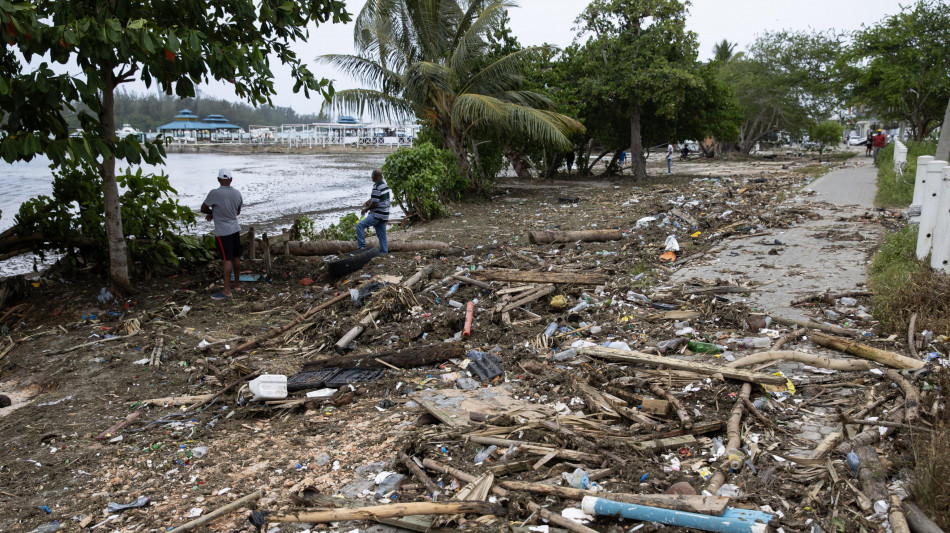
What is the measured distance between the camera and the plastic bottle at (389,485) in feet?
12.2

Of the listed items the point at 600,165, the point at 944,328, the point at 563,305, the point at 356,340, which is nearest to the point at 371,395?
the point at 356,340

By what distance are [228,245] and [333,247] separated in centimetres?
279

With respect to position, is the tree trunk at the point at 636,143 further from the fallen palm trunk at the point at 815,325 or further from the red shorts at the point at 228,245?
the fallen palm trunk at the point at 815,325

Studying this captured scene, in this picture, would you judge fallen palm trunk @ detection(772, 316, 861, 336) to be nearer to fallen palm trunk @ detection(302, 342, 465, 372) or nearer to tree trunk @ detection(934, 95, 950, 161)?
fallen palm trunk @ detection(302, 342, 465, 372)

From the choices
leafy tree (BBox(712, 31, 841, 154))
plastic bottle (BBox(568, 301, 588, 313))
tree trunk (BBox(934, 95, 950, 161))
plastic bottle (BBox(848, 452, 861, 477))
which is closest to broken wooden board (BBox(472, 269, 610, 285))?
plastic bottle (BBox(568, 301, 588, 313))

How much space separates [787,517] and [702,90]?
21474 mm

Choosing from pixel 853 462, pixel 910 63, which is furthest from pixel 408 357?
pixel 910 63

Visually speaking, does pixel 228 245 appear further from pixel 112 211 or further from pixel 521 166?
pixel 521 166

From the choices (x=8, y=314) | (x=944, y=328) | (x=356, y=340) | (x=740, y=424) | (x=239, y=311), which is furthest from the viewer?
(x=239, y=311)

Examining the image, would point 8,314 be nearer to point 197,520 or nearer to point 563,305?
point 197,520

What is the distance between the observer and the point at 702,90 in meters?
22.1

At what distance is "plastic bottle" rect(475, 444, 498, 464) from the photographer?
3881 mm

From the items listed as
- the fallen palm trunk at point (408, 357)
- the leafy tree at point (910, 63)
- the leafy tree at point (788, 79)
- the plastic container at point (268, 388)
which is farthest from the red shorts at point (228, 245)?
the leafy tree at point (788, 79)

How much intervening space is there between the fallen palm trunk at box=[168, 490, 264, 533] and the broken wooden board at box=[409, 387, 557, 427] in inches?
54.0
